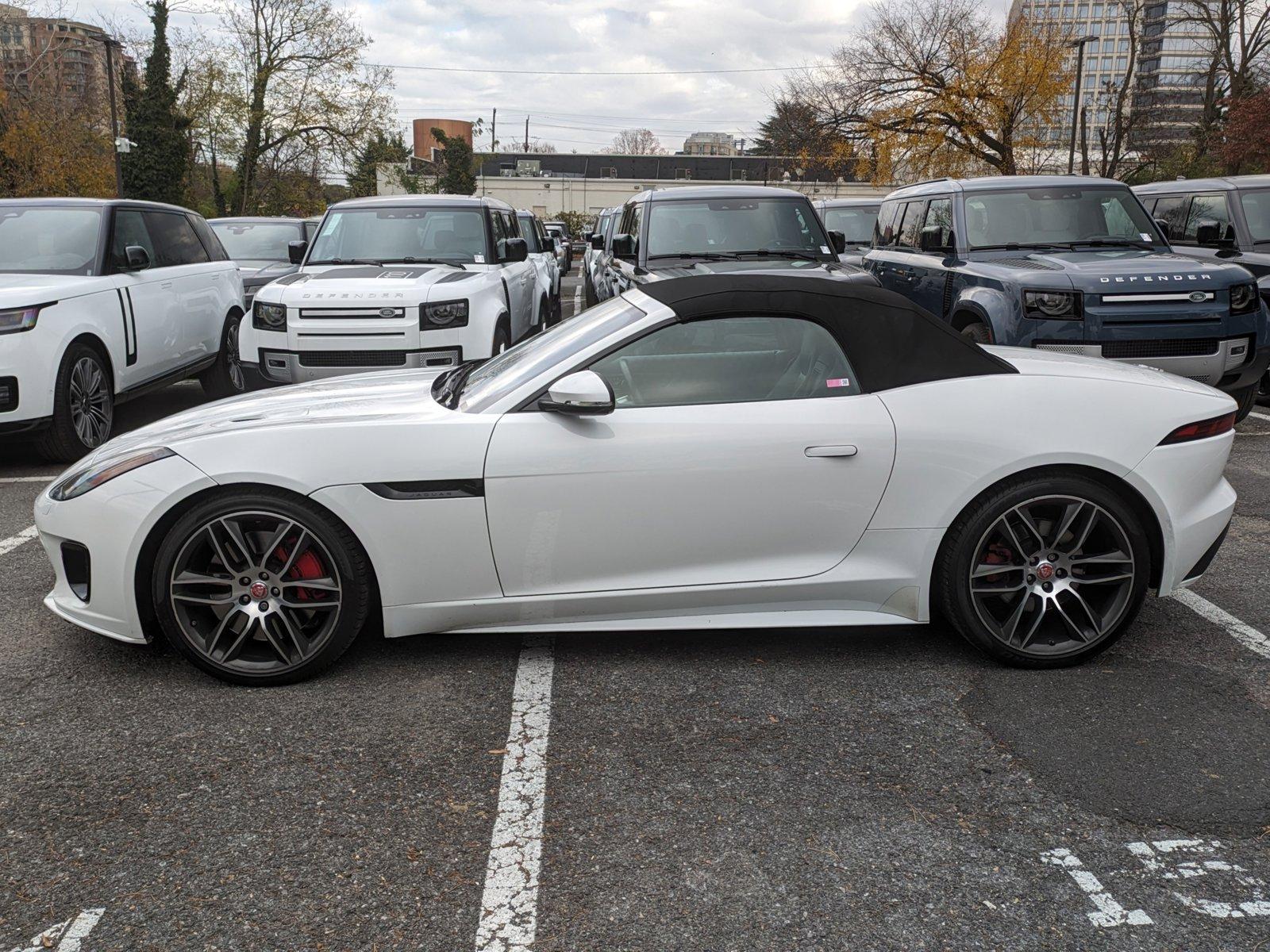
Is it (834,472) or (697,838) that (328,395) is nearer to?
(834,472)

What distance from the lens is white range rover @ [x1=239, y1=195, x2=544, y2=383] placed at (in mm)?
8172

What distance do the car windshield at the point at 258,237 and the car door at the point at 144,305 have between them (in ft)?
20.2

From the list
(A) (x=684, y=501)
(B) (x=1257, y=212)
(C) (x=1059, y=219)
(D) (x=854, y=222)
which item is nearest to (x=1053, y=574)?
(A) (x=684, y=501)

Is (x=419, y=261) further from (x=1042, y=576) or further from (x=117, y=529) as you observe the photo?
(x=1042, y=576)

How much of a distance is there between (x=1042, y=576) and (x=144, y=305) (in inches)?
277

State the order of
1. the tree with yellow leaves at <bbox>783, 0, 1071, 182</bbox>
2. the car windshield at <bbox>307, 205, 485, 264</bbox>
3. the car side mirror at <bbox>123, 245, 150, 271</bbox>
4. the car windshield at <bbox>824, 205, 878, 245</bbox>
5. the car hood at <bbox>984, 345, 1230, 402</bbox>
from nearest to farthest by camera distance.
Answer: the car hood at <bbox>984, 345, 1230, 402</bbox> < the car side mirror at <bbox>123, 245, 150, 271</bbox> < the car windshield at <bbox>307, 205, 485, 264</bbox> < the car windshield at <bbox>824, 205, 878, 245</bbox> < the tree with yellow leaves at <bbox>783, 0, 1071, 182</bbox>

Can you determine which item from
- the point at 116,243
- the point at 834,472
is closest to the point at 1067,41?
the point at 116,243

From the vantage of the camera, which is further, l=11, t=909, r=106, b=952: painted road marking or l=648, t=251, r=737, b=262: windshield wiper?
l=648, t=251, r=737, b=262: windshield wiper

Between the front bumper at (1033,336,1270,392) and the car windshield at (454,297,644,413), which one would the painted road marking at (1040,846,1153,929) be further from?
the front bumper at (1033,336,1270,392)

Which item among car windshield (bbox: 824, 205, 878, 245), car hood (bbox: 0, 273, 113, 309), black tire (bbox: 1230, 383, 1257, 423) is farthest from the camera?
car windshield (bbox: 824, 205, 878, 245)

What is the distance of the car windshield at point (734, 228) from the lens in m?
9.14

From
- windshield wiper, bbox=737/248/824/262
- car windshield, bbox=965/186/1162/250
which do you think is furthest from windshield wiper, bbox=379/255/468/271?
car windshield, bbox=965/186/1162/250

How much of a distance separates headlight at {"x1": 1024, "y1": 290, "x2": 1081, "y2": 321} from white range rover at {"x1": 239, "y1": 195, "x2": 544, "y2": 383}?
4090 millimetres

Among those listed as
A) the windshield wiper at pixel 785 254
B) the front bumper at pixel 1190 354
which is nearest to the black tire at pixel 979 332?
the front bumper at pixel 1190 354
